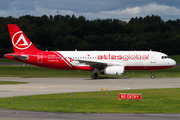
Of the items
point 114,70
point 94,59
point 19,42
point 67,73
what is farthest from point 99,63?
point 19,42

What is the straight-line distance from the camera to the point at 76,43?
103m

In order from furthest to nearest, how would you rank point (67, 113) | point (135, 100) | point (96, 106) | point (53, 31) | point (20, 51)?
point (53, 31)
point (20, 51)
point (135, 100)
point (96, 106)
point (67, 113)

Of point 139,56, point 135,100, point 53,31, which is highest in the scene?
point 53,31

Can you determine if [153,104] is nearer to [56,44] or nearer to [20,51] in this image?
[20,51]

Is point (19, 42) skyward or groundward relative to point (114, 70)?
skyward

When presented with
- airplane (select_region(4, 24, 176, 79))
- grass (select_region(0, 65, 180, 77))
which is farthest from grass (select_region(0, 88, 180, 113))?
grass (select_region(0, 65, 180, 77))

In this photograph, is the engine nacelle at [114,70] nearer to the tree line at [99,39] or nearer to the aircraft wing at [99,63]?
the aircraft wing at [99,63]

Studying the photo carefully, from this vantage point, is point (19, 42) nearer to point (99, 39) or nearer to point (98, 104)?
point (98, 104)

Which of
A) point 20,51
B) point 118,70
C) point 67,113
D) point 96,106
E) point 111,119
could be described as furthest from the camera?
point 20,51

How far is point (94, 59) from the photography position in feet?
144

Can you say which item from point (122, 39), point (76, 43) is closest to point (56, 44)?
point (76, 43)

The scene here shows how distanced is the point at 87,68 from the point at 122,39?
6189cm

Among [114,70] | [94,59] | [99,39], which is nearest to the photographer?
[114,70]

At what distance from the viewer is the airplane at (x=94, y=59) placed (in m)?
43.2
